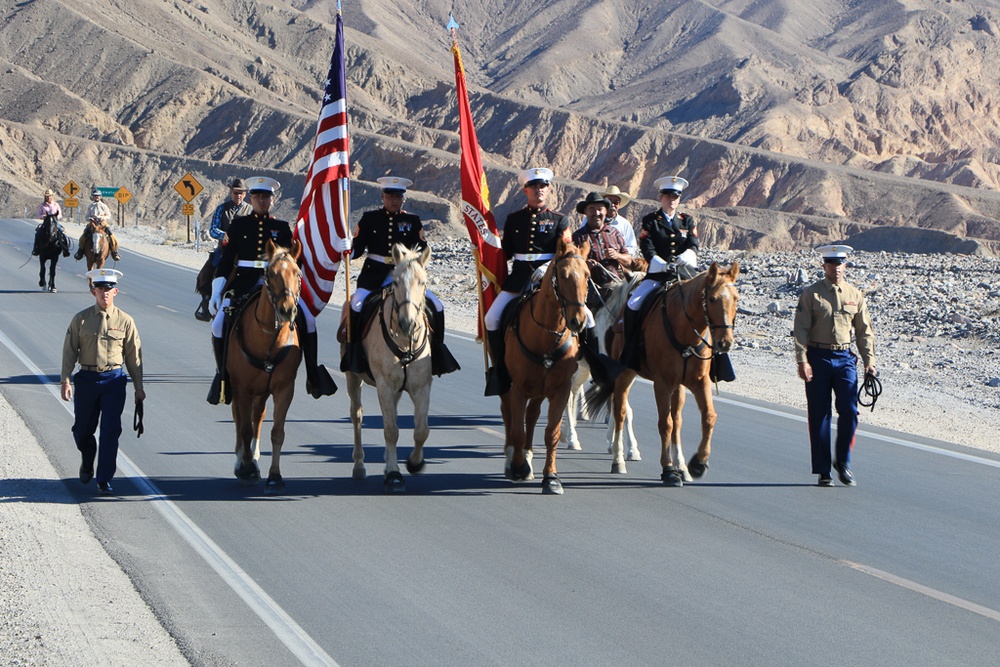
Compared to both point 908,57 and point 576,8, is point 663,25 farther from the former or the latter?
point 908,57

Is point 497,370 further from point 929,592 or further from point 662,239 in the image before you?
point 929,592

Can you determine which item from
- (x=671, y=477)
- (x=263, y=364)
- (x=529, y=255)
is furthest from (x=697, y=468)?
(x=263, y=364)

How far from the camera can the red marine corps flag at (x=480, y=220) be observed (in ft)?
40.4

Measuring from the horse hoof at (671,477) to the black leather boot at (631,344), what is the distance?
1.08 m

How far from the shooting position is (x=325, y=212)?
12305mm

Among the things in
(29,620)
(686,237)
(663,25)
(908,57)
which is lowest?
(29,620)

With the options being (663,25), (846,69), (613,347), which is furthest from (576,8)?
(613,347)

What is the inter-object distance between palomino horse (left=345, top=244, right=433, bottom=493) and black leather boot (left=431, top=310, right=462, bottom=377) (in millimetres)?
272

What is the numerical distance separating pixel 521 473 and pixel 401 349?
1708mm

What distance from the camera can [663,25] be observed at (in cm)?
13800

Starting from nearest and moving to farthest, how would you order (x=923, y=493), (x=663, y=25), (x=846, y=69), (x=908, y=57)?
(x=923, y=493)
(x=908, y=57)
(x=846, y=69)
(x=663, y=25)

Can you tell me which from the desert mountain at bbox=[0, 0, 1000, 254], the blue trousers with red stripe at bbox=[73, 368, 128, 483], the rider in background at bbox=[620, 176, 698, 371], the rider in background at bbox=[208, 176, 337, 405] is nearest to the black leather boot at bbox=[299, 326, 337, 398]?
the rider in background at bbox=[208, 176, 337, 405]

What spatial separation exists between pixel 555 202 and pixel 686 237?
66.1 m

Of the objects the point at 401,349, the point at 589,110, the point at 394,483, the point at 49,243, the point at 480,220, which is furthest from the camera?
the point at 589,110
